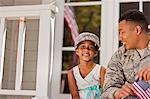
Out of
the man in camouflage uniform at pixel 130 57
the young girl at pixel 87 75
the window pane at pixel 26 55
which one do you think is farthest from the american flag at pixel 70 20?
the man in camouflage uniform at pixel 130 57

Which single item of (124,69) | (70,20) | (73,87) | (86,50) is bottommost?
(73,87)

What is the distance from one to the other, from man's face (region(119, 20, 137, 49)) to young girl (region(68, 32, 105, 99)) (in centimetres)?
34

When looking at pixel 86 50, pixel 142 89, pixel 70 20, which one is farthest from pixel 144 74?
pixel 70 20

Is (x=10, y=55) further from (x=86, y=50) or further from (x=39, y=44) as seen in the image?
(x=86, y=50)

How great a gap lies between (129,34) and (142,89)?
31cm

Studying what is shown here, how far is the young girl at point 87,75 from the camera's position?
1.93 metres

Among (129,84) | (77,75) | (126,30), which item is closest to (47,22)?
(77,75)

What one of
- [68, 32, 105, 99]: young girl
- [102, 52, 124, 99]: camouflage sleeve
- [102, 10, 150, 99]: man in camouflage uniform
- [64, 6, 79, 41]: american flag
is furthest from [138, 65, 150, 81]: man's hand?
[64, 6, 79, 41]: american flag

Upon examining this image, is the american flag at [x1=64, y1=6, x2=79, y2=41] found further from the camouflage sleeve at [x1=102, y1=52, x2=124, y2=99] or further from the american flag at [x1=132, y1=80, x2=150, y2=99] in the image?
the american flag at [x1=132, y1=80, x2=150, y2=99]

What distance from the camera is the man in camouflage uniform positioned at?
1.59 metres

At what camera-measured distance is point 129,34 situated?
5.34ft

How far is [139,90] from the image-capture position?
4.89 feet

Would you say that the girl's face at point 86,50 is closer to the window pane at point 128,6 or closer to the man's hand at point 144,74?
the man's hand at point 144,74

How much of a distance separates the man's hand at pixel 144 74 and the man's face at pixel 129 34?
0.14 metres
